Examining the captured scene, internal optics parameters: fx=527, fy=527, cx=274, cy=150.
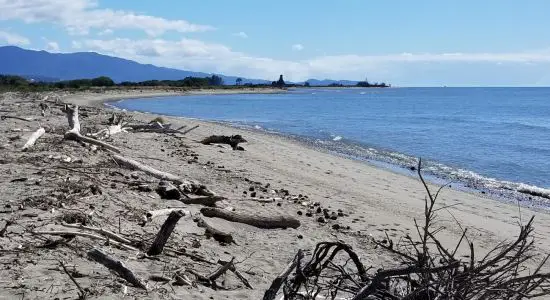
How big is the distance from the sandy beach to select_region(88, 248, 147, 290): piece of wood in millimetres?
57

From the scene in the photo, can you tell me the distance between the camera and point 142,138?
51.4ft

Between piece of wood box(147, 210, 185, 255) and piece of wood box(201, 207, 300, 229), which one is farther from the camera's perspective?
piece of wood box(201, 207, 300, 229)

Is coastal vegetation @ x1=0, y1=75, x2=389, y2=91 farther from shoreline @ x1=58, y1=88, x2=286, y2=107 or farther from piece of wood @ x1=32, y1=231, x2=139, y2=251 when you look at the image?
piece of wood @ x1=32, y1=231, x2=139, y2=251

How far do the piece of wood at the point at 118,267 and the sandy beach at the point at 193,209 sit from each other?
0.19 ft

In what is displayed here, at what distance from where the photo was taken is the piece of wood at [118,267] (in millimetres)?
4207

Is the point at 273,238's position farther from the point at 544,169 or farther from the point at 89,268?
the point at 544,169

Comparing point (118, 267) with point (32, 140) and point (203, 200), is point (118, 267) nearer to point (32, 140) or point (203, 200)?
point (203, 200)

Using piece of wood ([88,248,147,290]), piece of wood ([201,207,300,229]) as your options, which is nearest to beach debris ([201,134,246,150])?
piece of wood ([201,207,300,229])

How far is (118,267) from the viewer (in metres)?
4.21

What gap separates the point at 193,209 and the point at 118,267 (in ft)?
10.4

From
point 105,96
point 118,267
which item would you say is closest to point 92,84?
point 105,96

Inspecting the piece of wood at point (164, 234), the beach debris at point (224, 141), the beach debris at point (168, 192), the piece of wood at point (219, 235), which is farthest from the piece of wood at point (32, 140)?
the piece of wood at point (164, 234)

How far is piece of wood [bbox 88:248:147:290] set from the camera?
4.21 meters

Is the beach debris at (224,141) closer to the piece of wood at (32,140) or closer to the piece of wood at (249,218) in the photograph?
the piece of wood at (32,140)
